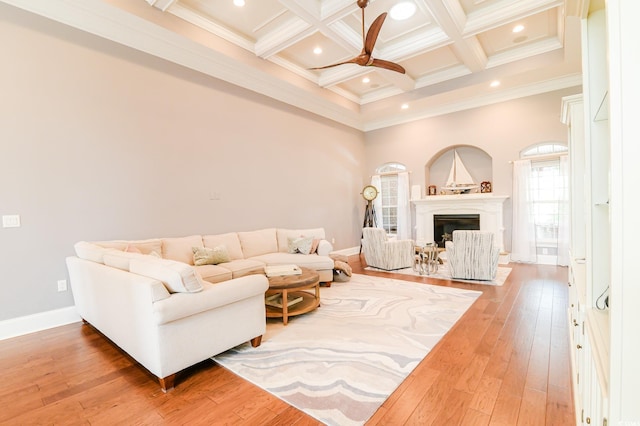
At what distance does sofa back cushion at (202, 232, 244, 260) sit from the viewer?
461 centimetres

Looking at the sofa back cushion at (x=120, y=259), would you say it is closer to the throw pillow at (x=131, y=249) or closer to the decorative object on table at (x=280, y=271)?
the throw pillow at (x=131, y=249)

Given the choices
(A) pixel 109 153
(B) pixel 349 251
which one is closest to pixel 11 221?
(A) pixel 109 153

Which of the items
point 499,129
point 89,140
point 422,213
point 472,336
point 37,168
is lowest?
point 472,336

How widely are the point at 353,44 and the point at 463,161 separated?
4.15 m

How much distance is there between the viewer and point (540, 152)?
614 cm

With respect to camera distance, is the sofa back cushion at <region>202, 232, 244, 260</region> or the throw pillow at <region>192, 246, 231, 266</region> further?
the sofa back cushion at <region>202, 232, 244, 260</region>

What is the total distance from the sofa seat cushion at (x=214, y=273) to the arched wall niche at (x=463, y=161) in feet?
18.3

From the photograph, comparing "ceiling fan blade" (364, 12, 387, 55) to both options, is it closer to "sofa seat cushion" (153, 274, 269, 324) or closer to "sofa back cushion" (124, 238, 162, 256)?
"sofa seat cushion" (153, 274, 269, 324)

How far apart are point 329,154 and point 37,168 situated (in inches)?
210

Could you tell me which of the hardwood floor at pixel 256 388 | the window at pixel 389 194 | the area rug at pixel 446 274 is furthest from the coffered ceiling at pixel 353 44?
the hardwood floor at pixel 256 388

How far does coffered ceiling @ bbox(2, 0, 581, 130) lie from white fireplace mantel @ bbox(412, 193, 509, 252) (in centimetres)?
211

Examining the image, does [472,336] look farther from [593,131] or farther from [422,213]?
[422,213]

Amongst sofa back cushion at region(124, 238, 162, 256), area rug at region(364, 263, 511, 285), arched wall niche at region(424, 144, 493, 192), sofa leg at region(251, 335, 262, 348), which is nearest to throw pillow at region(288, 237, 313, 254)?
area rug at region(364, 263, 511, 285)

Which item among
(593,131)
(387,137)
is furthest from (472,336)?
(387,137)
